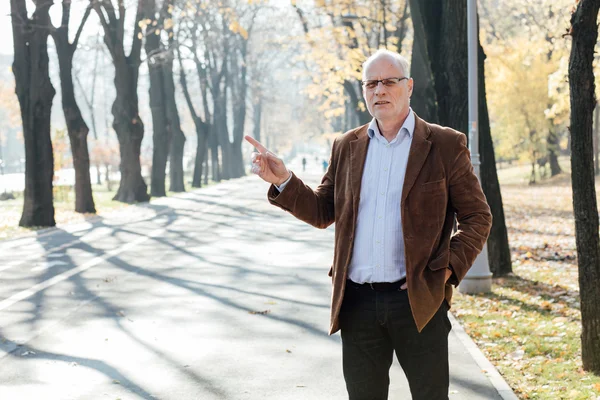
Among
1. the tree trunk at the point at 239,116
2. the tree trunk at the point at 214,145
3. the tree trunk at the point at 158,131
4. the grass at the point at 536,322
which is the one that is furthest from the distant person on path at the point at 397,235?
the tree trunk at the point at 239,116

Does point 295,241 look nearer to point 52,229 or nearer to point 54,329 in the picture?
point 52,229

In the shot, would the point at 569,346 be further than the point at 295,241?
No

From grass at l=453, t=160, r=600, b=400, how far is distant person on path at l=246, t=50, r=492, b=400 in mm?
2799

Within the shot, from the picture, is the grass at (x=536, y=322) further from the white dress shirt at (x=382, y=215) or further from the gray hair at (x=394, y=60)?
the gray hair at (x=394, y=60)

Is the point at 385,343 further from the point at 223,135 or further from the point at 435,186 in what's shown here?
the point at 223,135

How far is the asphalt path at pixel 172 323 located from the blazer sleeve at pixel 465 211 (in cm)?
267

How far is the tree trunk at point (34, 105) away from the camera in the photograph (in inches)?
863

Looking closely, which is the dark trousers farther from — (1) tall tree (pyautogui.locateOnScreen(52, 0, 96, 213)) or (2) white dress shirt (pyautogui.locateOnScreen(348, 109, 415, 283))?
(1) tall tree (pyautogui.locateOnScreen(52, 0, 96, 213))

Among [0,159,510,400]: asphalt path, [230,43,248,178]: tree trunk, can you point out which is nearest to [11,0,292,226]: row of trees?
[230,43,248,178]: tree trunk

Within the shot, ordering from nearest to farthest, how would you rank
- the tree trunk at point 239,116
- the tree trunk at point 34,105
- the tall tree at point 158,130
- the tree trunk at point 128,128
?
1. the tree trunk at point 34,105
2. the tree trunk at point 128,128
3. the tall tree at point 158,130
4. the tree trunk at point 239,116

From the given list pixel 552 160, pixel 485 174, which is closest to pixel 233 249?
pixel 485 174

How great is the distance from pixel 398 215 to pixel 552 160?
141ft

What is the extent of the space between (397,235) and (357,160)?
39cm

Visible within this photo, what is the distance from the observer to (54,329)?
9.08 m
